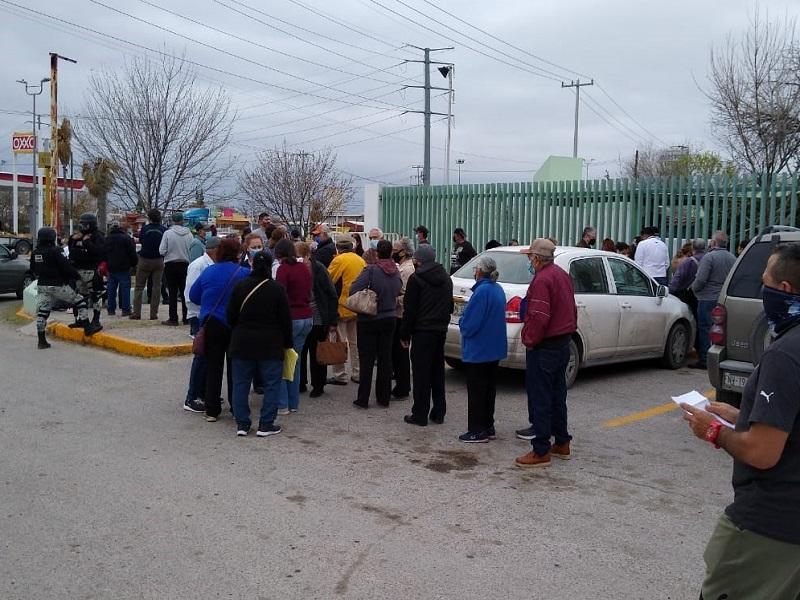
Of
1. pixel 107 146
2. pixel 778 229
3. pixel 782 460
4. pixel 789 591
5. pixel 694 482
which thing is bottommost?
pixel 694 482

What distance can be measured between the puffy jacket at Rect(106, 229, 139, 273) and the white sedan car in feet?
20.0

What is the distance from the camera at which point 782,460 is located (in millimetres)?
2660

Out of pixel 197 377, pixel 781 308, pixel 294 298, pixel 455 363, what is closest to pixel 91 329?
pixel 197 377

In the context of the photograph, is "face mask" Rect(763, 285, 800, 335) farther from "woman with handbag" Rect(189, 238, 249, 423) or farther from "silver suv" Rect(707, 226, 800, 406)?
"woman with handbag" Rect(189, 238, 249, 423)

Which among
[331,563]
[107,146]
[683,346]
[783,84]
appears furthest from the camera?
[107,146]

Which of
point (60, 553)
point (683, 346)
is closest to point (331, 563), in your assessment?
point (60, 553)

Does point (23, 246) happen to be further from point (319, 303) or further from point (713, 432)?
point (713, 432)

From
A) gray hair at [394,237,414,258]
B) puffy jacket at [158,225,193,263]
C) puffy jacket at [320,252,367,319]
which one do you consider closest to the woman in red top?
puffy jacket at [320,252,367,319]

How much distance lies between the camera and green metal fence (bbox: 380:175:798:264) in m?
14.1

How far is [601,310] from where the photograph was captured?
9.72 m

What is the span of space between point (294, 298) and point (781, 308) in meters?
5.85

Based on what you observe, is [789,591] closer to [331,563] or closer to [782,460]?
[782,460]

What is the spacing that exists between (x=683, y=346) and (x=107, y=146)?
18.2m

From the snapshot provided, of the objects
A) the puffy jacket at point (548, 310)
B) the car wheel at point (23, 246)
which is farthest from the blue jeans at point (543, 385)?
the car wheel at point (23, 246)
